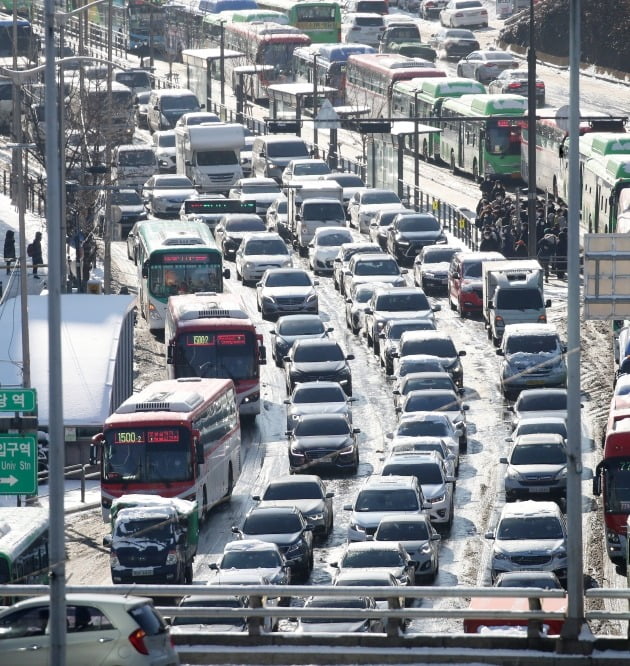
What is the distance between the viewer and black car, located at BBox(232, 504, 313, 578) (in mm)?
32750

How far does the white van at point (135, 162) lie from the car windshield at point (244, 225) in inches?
463

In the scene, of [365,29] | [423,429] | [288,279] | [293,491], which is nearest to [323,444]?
[423,429]

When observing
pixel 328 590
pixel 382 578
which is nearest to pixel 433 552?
pixel 382 578

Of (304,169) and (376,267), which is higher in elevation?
(304,169)

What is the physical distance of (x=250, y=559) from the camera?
30516 mm

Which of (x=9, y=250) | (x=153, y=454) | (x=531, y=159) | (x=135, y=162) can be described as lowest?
(x=9, y=250)

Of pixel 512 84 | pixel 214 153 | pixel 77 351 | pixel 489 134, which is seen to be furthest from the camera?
pixel 512 84

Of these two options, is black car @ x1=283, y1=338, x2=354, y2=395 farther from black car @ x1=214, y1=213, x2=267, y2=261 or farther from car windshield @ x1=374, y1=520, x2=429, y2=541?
black car @ x1=214, y1=213, x2=267, y2=261

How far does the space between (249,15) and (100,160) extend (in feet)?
119

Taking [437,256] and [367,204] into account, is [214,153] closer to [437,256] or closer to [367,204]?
[367,204]

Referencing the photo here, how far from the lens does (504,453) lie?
134ft

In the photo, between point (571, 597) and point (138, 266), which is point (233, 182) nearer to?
point (138, 266)

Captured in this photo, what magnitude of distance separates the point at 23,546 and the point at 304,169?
1632 inches

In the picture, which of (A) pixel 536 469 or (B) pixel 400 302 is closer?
(A) pixel 536 469
